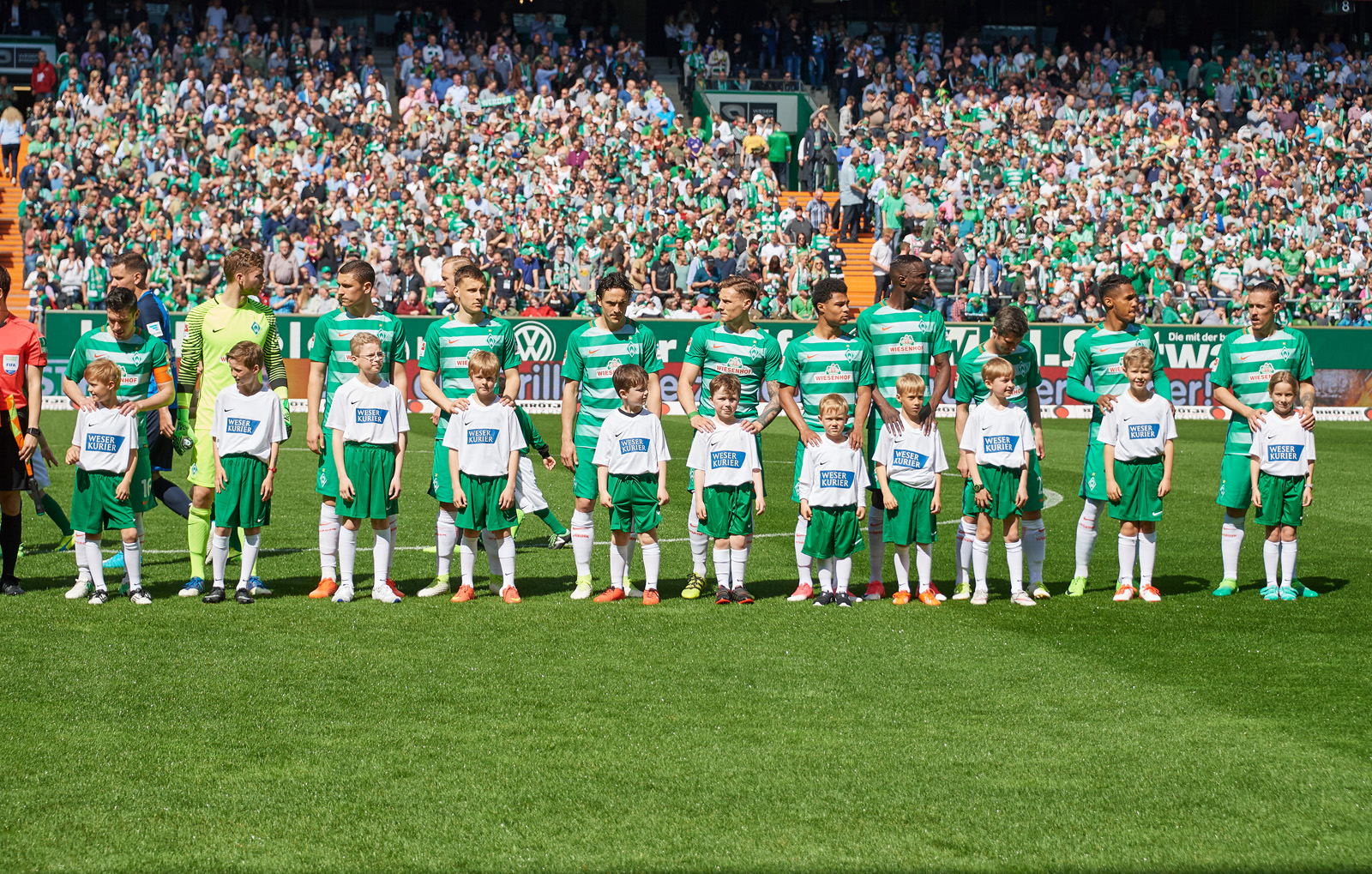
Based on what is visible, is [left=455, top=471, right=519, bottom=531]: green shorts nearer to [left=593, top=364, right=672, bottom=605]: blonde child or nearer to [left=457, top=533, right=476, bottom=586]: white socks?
[left=457, top=533, right=476, bottom=586]: white socks

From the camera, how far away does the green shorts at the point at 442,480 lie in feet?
28.7

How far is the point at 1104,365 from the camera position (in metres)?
9.02

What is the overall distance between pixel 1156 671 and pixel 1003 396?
219 centimetres

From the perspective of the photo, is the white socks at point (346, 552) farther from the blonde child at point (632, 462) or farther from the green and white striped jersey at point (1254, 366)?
the green and white striped jersey at point (1254, 366)

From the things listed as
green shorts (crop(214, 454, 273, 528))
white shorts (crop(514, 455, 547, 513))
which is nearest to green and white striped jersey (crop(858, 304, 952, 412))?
white shorts (crop(514, 455, 547, 513))

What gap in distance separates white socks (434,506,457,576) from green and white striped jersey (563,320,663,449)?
90 centimetres

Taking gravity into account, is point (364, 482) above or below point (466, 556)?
above

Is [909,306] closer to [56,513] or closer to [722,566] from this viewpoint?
[722,566]

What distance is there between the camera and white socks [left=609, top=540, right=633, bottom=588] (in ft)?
28.3

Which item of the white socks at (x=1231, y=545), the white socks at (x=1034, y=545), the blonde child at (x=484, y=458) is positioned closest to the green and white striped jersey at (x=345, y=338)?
the blonde child at (x=484, y=458)

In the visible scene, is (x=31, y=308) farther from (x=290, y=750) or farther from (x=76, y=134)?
(x=290, y=750)

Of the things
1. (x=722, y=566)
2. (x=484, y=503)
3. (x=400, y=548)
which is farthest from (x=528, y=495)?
(x=722, y=566)

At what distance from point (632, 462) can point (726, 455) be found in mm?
560

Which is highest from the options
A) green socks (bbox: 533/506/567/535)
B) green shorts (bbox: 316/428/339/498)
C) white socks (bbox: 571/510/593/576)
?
green shorts (bbox: 316/428/339/498)
